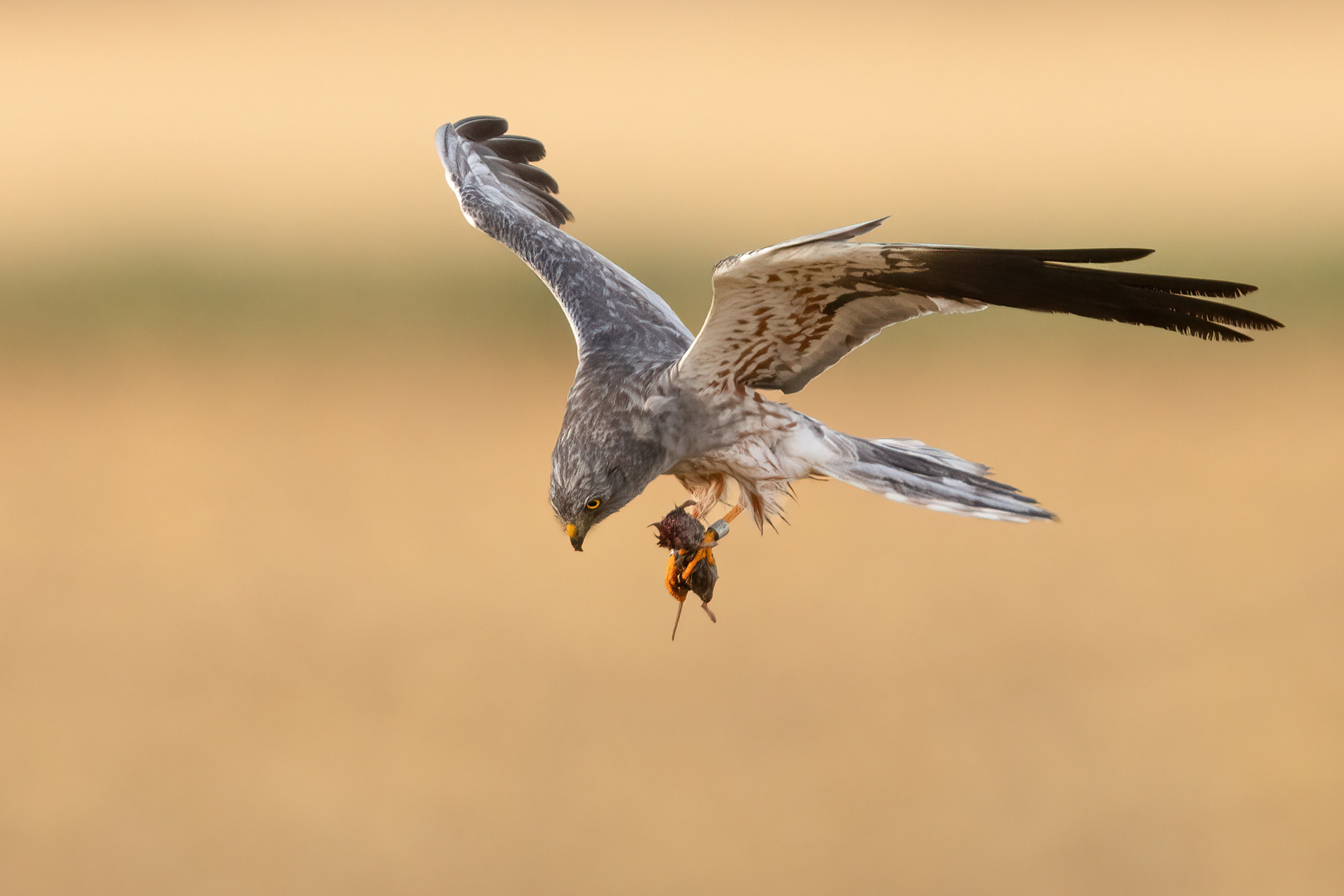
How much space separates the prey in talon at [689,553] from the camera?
414 cm

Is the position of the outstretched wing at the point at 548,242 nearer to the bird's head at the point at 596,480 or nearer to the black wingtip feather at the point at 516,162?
the black wingtip feather at the point at 516,162

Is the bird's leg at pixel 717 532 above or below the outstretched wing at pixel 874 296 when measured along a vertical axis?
below

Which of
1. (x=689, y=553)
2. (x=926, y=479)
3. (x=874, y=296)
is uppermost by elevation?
(x=874, y=296)

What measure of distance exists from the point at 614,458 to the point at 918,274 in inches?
43.3

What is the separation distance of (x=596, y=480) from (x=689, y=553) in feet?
1.60

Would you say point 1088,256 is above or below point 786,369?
above

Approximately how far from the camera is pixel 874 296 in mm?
4039

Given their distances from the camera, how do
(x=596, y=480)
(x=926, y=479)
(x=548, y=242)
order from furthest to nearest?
(x=548, y=242) → (x=926, y=479) → (x=596, y=480)

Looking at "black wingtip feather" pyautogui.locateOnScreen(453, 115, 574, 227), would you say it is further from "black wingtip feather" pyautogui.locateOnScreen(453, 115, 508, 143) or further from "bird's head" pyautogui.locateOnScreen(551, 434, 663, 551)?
"bird's head" pyautogui.locateOnScreen(551, 434, 663, 551)

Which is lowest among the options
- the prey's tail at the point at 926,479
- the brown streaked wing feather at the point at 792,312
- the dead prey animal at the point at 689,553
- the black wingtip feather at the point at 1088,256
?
the dead prey animal at the point at 689,553

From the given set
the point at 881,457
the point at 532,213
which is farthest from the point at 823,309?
the point at 532,213

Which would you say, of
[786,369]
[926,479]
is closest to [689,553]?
[786,369]

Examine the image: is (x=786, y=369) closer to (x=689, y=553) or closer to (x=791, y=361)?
(x=791, y=361)

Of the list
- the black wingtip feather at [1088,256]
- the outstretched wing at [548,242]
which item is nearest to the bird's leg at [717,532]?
the outstretched wing at [548,242]
